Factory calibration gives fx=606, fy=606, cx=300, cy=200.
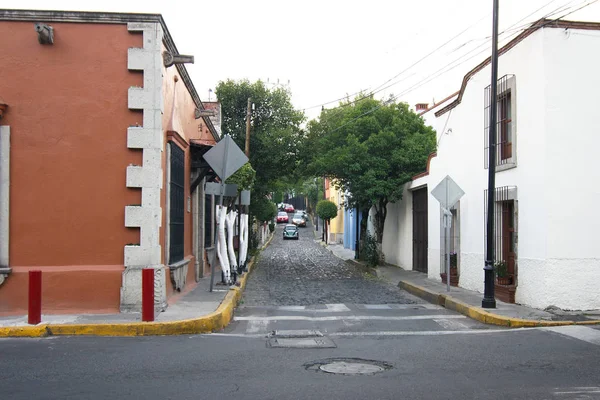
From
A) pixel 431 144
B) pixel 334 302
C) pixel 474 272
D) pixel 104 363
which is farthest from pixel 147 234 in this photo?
pixel 431 144

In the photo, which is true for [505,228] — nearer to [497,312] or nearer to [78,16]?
[497,312]

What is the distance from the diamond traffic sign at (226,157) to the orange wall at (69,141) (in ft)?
7.20

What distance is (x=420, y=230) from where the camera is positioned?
21516 mm

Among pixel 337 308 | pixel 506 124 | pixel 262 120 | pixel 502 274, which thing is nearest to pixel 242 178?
pixel 337 308

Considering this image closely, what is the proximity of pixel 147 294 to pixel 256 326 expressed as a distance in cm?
208

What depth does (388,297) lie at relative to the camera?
15133 mm

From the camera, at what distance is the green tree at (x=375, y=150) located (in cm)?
2241

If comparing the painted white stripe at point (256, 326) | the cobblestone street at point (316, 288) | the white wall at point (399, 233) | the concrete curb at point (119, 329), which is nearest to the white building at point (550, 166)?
the cobblestone street at point (316, 288)

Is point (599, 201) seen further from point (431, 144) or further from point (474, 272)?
point (431, 144)

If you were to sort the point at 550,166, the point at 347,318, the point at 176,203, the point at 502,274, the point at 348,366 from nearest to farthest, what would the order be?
the point at 348,366
the point at 347,318
the point at 550,166
the point at 502,274
the point at 176,203

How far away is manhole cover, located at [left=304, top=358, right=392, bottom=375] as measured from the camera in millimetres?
6621

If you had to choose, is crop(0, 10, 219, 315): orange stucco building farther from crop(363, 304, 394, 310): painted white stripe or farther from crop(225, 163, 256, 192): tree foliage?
crop(225, 163, 256, 192): tree foliage

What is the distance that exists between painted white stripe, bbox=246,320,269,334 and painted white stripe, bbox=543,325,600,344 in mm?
4611

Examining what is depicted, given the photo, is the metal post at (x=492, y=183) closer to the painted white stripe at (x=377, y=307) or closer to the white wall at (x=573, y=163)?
the white wall at (x=573, y=163)
